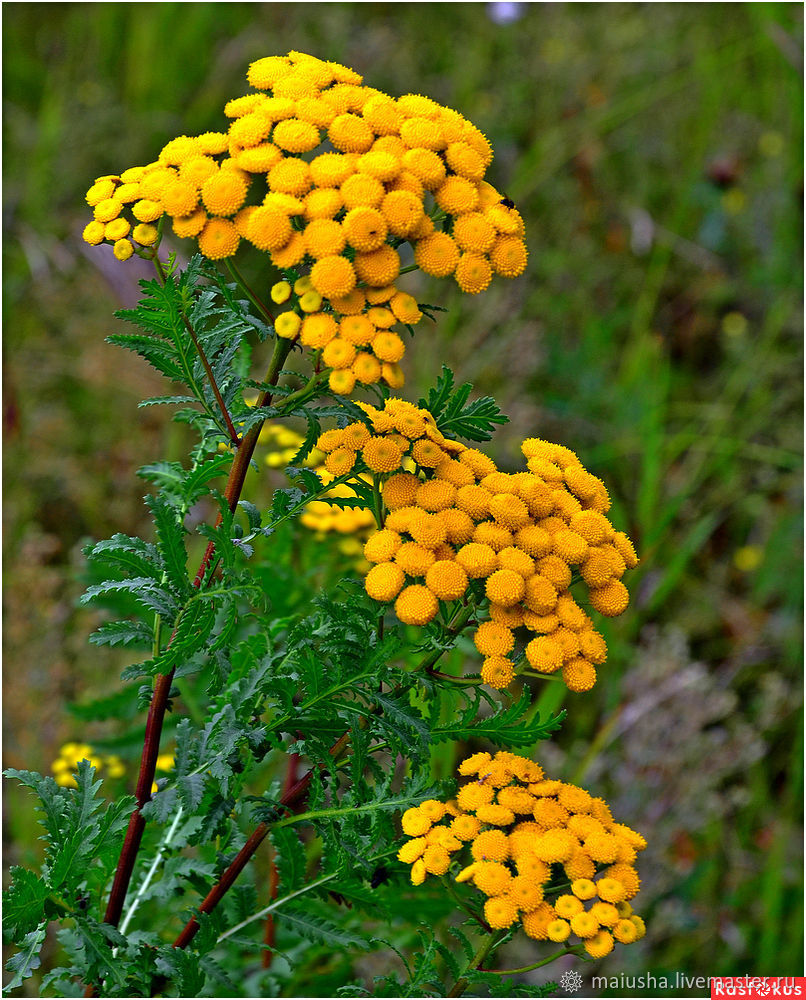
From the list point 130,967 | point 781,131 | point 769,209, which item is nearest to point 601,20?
point 781,131

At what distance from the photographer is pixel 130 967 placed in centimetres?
184

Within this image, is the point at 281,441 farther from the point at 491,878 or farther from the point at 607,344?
the point at 607,344

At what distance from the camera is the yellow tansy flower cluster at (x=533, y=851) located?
68.4 inches

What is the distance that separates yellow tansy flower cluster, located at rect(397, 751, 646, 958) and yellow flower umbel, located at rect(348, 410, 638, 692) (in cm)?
24

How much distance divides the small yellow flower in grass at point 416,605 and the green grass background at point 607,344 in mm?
1169

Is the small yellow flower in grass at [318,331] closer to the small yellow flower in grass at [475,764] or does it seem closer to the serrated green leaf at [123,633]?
the serrated green leaf at [123,633]

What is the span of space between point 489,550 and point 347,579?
26 centimetres

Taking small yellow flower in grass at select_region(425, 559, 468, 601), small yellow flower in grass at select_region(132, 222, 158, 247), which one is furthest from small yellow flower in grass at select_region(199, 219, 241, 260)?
small yellow flower in grass at select_region(425, 559, 468, 601)

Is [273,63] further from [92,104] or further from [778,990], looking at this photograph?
[92,104]

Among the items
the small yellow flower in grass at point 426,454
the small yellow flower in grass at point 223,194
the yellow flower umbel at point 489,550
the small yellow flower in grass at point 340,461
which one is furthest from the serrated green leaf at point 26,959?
the small yellow flower in grass at point 223,194

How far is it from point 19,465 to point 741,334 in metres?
3.70

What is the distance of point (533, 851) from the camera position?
1.79m

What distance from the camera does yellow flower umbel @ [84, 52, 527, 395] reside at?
157 centimetres

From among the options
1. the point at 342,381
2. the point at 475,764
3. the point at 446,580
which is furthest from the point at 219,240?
the point at 475,764
